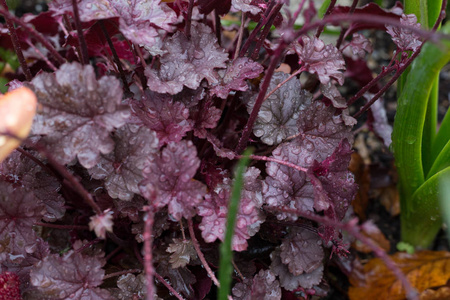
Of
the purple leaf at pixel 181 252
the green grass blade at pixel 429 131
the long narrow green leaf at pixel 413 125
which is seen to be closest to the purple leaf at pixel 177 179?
the purple leaf at pixel 181 252

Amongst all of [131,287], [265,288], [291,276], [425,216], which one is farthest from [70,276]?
[425,216]

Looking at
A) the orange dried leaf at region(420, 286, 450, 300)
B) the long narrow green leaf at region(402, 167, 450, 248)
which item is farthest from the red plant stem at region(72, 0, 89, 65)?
the orange dried leaf at region(420, 286, 450, 300)

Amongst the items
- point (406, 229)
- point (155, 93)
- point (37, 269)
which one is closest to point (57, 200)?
point (37, 269)

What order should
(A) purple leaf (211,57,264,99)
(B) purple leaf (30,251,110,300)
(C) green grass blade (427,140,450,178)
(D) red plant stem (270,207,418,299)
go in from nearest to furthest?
(D) red plant stem (270,207,418,299) < (B) purple leaf (30,251,110,300) < (A) purple leaf (211,57,264,99) < (C) green grass blade (427,140,450,178)

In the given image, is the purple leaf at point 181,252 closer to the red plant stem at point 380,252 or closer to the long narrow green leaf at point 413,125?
the red plant stem at point 380,252

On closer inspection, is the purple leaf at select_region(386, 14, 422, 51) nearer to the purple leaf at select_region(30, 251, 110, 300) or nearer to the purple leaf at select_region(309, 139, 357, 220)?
the purple leaf at select_region(309, 139, 357, 220)

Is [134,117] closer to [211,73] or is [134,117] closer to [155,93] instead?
[155,93]

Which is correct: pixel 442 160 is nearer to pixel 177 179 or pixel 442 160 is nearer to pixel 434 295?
pixel 434 295
